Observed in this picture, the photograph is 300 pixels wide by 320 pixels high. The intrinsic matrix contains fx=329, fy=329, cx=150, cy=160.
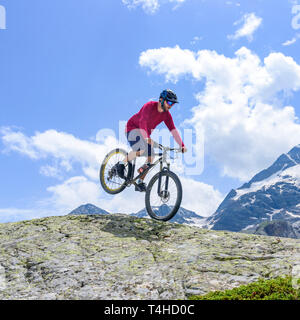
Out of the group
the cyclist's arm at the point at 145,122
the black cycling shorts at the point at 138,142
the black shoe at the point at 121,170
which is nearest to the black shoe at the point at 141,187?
the black shoe at the point at 121,170

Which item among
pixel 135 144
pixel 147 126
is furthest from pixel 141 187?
pixel 147 126

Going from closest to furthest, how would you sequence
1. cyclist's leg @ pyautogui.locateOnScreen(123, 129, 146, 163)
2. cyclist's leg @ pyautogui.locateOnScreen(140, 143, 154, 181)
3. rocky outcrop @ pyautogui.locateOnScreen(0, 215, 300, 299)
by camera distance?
rocky outcrop @ pyautogui.locateOnScreen(0, 215, 300, 299) → cyclist's leg @ pyautogui.locateOnScreen(140, 143, 154, 181) → cyclist's leg @ pyautogui.locateOnScreen(123, 129, 146, 163)

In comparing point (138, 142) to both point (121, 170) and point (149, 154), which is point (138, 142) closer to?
point (149, 154)

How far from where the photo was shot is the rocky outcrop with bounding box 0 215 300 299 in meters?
7.39

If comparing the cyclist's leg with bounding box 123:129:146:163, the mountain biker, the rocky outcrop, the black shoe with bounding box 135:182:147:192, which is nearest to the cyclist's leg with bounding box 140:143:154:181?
the mountain biker

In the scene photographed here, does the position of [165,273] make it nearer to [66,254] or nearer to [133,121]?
[66,254]

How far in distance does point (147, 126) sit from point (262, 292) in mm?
7383

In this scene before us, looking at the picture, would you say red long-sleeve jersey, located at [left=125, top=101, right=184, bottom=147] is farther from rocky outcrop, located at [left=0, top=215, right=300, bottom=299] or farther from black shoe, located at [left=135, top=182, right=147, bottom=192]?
rocky outcrop, located at [left=0, top=215, right=300, bottom=299]

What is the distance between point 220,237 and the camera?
1062cm

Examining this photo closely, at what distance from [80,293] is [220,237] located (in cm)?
512

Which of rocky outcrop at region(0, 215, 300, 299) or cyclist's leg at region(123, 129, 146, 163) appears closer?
rocky outcrop at region(0, 215, 300, 299)

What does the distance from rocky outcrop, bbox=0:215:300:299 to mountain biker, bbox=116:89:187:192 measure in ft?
8.45

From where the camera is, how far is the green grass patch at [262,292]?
20.7 feet

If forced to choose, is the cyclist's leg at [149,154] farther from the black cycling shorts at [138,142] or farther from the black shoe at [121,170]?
the black shoe at [121,170]
